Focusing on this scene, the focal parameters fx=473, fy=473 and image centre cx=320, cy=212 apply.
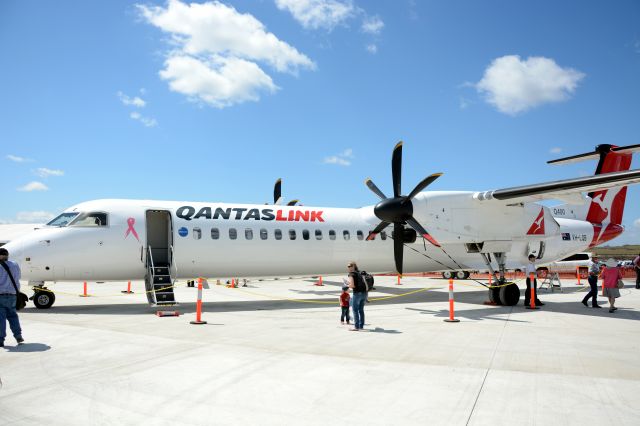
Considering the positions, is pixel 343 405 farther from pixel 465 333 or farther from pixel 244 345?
pixel 465 333

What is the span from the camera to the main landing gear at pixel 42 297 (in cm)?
1473

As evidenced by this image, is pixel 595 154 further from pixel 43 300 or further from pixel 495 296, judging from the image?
pixel 43 300

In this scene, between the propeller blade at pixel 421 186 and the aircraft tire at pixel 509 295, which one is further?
the aircraft tire at pixel 509 295

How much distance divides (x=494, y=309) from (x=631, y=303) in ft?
19.8

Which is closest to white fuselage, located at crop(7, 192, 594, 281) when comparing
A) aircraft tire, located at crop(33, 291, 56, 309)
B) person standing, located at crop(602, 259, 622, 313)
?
aircraft tire, located at crop(33, 291, 56, 309)

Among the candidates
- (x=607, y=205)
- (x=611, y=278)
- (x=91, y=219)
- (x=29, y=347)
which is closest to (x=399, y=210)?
(x=611, y=278)

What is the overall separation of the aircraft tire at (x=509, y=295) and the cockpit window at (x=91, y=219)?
44.2 ft

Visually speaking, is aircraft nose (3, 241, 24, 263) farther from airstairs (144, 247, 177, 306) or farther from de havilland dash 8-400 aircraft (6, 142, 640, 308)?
airstairs (144, 247, 177, 306)

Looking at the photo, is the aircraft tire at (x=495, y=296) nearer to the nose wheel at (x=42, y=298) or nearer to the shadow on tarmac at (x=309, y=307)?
the shadow on tarmac at (x=309, y=307)

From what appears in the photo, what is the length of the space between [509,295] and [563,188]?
13.7ft

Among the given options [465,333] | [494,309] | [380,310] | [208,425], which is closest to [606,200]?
[494,309]

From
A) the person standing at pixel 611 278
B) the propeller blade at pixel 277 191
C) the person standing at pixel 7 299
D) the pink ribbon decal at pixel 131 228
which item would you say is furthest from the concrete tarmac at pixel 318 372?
the propeller blade at pixel 277 191

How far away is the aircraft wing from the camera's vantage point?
43.8ft

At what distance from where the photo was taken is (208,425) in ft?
15.7
